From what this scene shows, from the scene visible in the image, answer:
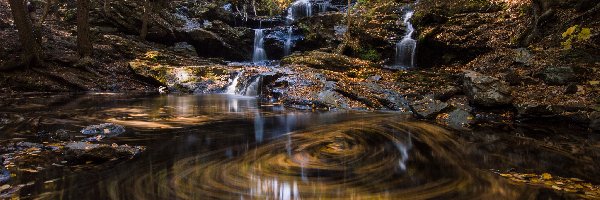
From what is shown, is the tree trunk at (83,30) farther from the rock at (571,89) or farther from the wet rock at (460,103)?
the rock at (571,89)

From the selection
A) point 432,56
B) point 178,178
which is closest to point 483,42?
point 432,56

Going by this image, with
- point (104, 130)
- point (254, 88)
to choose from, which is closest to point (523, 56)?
point (254, 88)

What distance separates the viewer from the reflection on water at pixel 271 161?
381 cm

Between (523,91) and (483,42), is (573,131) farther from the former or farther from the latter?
(483,42)

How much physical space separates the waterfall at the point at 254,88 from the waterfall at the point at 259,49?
350 inches

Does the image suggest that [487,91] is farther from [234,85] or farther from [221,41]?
[221,41]

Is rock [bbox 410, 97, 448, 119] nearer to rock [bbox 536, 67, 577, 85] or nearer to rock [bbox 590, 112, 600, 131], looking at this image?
rock [bbox 590, 112, 600, 131]

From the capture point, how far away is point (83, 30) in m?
14.9

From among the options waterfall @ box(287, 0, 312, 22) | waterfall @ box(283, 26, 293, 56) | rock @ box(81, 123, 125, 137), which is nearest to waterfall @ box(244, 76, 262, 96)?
rock @ box(81, 123, 125, 137)

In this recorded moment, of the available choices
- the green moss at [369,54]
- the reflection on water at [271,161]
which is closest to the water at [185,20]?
the green moss at [369,54]

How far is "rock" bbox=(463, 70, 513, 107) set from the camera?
9.37 m

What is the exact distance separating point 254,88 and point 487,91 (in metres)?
8.87

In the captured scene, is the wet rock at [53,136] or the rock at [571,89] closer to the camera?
the wet rock at [53,136]

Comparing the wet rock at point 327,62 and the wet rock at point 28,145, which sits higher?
the wet rock at point 327,62
